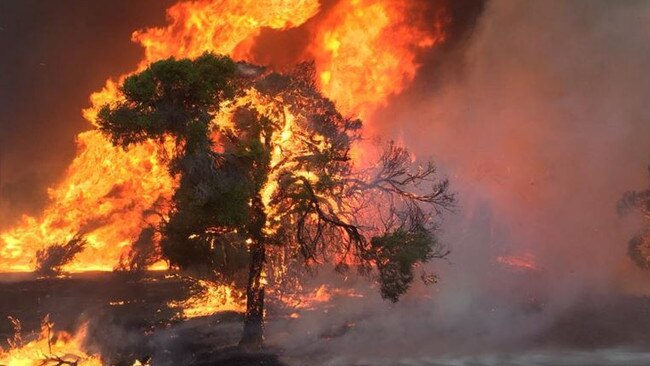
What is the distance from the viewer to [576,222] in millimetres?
38875

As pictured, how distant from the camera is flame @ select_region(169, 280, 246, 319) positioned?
74.4 feet

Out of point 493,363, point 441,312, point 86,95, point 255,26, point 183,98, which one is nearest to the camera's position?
point 183,98

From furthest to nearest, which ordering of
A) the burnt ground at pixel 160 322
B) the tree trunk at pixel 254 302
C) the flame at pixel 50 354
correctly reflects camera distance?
the tree trunk at pixel 254 302 < the burnt ground at pixel 160 322 < the flame at pixel 50 354

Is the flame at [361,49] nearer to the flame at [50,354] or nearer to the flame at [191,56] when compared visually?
the flame at [191,56]

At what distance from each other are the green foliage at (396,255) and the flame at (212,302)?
317 inches

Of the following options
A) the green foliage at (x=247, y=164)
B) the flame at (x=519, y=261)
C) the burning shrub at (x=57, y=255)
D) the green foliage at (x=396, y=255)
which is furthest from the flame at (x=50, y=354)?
the flame at (x=519, y=261)

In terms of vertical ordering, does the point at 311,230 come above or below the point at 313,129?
below

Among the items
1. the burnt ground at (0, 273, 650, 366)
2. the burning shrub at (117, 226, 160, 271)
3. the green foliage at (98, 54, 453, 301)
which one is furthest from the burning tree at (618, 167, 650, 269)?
the burning shrub at (117, 226, 160, 271)

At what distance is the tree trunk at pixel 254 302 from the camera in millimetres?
17453

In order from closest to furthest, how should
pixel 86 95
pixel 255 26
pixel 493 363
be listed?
pixel 493 363 → pixel 255 26 → pixel 86 95

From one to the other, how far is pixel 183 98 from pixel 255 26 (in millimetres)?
13412

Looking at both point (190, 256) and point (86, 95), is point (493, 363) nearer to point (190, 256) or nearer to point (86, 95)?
point (190, 256)

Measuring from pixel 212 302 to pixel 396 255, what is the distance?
11603 mm

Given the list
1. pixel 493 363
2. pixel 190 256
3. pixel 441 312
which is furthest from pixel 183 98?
pixel 441 312
